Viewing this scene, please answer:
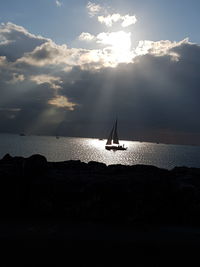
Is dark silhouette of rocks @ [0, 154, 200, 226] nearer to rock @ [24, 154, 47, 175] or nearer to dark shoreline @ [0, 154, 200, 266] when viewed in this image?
dark shoreline @ [0, 154, 200, 266]

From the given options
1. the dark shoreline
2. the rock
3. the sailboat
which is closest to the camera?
the dark shoreline

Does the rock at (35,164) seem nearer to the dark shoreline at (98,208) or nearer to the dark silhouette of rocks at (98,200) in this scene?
the dark shoreline at (98,208)

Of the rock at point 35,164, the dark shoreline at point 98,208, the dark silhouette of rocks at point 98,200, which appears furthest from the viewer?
the rock at point 35,164

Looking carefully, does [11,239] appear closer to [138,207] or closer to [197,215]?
[138,207]

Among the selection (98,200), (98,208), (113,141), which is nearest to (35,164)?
(98,200)

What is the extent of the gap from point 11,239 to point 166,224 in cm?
1169

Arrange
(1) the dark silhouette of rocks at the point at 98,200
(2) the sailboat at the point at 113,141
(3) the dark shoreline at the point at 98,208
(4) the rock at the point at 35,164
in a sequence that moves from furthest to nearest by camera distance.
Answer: (2) the sailboat at the point at 113,141, (4) the rock at the point at 35,164, (1) the dark silhouette of rocks at the point at 98,200, (3) the dark shoreline at the point at 98,208

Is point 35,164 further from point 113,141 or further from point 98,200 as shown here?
point 113,141

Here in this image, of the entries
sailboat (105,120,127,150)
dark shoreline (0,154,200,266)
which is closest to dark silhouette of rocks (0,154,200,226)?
dark shoreline (0,154,200,266)

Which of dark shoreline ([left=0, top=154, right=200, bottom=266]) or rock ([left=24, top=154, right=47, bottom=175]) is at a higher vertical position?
rock ([left=24, top=154, right=47, bottom=175])

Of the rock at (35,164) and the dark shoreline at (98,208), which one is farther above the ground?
the rock at (35,164)

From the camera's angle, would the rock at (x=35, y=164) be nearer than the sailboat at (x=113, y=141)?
Yes

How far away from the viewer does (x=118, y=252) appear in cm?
1491

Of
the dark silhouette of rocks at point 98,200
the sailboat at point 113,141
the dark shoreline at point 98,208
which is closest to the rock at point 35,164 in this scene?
the dark shoreline at point 98,208
